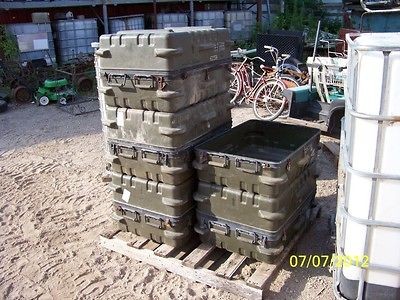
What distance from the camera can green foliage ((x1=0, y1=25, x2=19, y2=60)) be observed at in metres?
10.8

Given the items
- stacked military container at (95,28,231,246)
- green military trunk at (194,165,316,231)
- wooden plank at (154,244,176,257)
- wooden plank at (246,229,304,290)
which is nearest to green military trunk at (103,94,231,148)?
stacked military container at (95,28,231,246)

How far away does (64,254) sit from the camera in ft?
12.8

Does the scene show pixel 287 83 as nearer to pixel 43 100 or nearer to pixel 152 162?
pixel 152 162

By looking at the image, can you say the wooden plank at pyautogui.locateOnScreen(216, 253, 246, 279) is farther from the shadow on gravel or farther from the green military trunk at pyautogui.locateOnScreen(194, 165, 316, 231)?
the shadow on gravel

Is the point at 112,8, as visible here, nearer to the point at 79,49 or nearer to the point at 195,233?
the point at 79,49

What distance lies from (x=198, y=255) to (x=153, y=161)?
908 mm

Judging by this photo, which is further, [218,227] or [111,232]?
Result: [111,232]

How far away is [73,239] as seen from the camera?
4.16 m

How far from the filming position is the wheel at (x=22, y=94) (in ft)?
32.8

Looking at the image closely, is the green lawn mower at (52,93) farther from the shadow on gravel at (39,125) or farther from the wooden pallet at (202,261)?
the wooden pallet at (202,261)

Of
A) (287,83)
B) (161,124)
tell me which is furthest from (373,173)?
(287,83)

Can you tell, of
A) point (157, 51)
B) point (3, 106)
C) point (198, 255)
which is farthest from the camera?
point (3, 106)

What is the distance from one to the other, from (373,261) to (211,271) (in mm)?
1364

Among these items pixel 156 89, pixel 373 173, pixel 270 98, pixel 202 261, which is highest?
pixel 156 89
